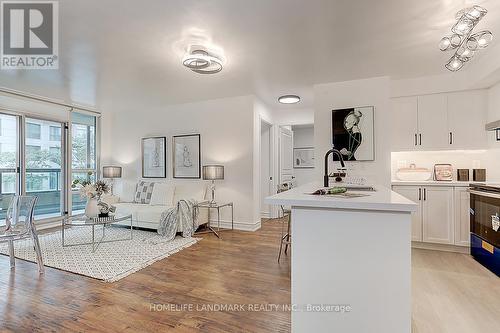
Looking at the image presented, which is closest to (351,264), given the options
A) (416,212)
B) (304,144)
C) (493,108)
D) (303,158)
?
(416,212)

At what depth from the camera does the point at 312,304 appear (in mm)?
1524

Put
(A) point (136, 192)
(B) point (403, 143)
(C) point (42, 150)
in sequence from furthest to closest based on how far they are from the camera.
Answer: (A) point (136, 192), (C) point (42, 150), (B) point (403, 143)

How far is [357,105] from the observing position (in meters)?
3.82

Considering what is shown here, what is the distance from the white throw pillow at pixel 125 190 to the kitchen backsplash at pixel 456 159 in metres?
5.57

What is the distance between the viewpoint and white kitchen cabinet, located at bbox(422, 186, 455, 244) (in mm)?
3494

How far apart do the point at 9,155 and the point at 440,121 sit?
717 cm

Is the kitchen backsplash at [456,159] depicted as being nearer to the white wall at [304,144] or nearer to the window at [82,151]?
the white wall at [304,144]

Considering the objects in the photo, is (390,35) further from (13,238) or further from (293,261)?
(13,238)

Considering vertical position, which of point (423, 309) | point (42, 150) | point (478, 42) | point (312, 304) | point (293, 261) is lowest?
point (423, 309)

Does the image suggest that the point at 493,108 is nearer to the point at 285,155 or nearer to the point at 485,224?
the point at 485,224

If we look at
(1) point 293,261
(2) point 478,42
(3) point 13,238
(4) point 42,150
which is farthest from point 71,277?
(2) point 478,42

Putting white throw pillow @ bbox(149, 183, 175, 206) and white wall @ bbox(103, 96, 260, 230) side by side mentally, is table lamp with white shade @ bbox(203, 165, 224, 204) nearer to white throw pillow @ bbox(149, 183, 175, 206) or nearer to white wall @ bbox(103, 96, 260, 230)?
white wall @ bbox(103, 96, 260, 230)

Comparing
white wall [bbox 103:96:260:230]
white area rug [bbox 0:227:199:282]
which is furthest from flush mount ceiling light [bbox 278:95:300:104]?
white area rug [bbox 0:227:199:282]

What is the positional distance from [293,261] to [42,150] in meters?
5.57
